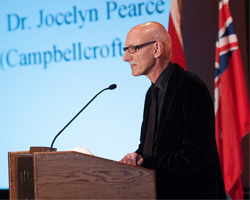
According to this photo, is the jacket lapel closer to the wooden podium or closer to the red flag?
the wooden podium

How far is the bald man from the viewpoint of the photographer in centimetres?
145

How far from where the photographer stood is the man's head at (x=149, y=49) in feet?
5.88

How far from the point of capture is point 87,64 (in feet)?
11.4

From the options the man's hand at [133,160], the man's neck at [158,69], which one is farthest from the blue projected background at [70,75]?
the man's hand at [133,160]

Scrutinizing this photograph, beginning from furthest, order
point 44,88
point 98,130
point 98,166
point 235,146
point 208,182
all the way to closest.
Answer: point 44,88, point 98,130, point 235,146, point 208,182, point 98,166

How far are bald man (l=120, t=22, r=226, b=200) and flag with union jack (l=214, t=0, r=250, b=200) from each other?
53.9 inches

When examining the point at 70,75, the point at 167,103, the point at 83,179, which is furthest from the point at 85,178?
the point at 70,75

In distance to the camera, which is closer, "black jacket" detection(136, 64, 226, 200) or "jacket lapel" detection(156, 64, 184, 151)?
"black jacket" detection(136, 64, 226, 200)

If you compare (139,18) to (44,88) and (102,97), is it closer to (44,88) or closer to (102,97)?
(102,97)

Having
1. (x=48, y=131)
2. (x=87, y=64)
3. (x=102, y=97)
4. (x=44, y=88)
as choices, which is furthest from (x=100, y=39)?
(x=48, y=131)

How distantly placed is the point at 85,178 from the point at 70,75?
7.87ft

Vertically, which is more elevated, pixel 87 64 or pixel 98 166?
pixel 87 64

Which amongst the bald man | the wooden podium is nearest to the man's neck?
the bald man

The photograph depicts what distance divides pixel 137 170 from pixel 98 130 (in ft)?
6.88
